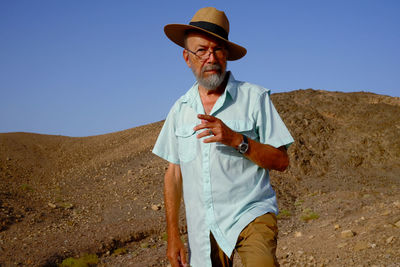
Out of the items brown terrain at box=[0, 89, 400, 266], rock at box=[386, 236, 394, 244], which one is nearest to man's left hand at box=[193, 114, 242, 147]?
brown terrain at box=[0, 89, 400, 266]

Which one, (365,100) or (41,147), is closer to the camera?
(41,147)

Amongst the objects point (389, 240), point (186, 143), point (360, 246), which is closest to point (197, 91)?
point (186, 143)

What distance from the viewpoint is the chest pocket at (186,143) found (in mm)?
2822

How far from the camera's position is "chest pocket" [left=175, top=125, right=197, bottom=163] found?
282 cm

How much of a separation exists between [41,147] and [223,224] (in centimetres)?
1536

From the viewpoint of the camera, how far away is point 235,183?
2.63 m

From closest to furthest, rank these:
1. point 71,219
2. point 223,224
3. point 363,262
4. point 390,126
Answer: point 223,224 → point 363,262 → point 71,219 → point 390,126

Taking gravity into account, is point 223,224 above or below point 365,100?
below

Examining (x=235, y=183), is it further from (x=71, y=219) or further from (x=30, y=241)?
(x=71, y=219)

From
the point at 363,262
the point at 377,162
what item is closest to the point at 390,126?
the point at 377,162

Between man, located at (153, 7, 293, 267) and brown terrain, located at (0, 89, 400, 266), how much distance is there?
3556mm

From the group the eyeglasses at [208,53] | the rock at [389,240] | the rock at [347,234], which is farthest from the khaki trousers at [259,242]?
the rock at [347,234]

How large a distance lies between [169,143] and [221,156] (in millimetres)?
547

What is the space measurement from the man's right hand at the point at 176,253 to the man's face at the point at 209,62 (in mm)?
1092
